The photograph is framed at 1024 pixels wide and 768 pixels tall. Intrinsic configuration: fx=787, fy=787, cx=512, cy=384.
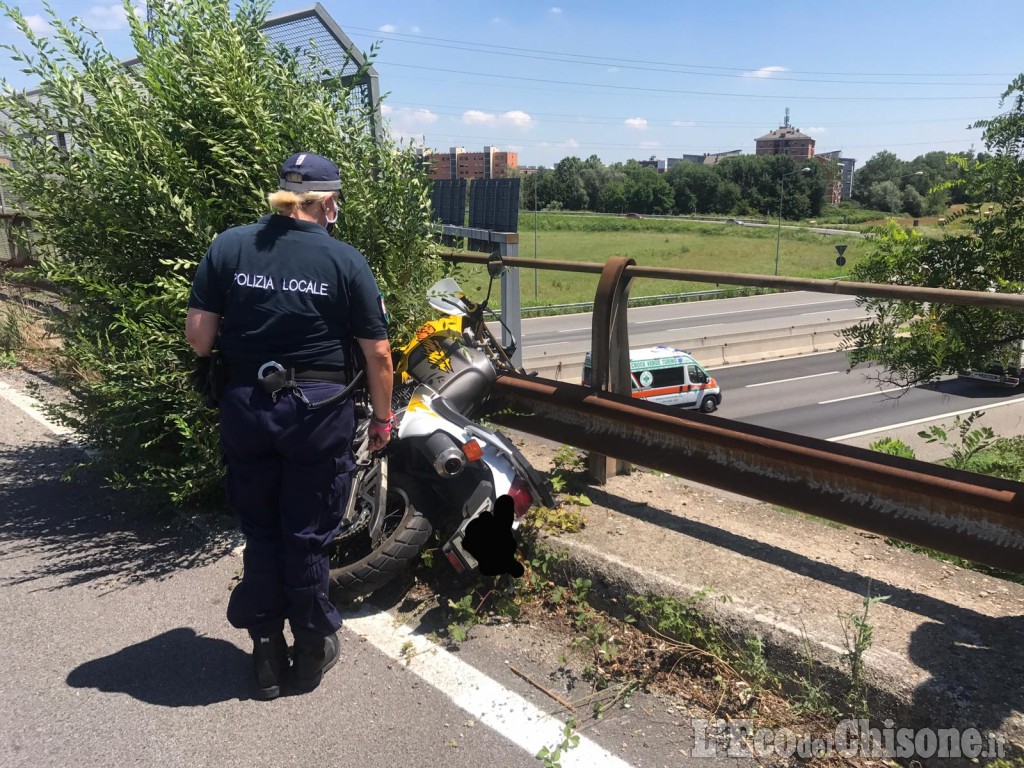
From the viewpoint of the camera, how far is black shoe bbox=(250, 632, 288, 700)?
116 inches

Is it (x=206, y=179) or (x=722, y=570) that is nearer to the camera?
(x=722, y=570)

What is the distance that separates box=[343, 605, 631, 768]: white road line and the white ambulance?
1683 centimetres

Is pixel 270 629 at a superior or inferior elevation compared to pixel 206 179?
inferior

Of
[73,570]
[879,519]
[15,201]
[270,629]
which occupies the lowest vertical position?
[73,570]

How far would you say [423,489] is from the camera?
373 cm

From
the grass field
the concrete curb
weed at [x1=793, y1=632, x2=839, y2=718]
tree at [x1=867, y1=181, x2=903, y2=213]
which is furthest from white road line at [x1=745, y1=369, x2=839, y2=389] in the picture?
tree at [x1=867, y1=181, x2=903, y2=213]

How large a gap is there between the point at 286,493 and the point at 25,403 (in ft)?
19.3

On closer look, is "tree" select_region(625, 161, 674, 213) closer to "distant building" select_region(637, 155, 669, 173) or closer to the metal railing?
"distant building" select_region(637, 155, 669, 173)

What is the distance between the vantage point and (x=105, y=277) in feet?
13.3

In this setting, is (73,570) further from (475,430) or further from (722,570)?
(722,570)

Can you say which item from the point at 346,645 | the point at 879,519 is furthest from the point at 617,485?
the point at 346,645

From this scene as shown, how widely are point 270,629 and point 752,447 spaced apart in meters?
2.19

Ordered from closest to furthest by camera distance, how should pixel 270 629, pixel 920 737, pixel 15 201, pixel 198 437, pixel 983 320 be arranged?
pixel 920 737, pixel 270 629, pixel 198 437, pixel 15 201, pixel 983 320

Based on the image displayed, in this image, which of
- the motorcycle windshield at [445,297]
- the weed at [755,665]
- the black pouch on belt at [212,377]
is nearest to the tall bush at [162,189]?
the motorcycle windshield at [445,297]
